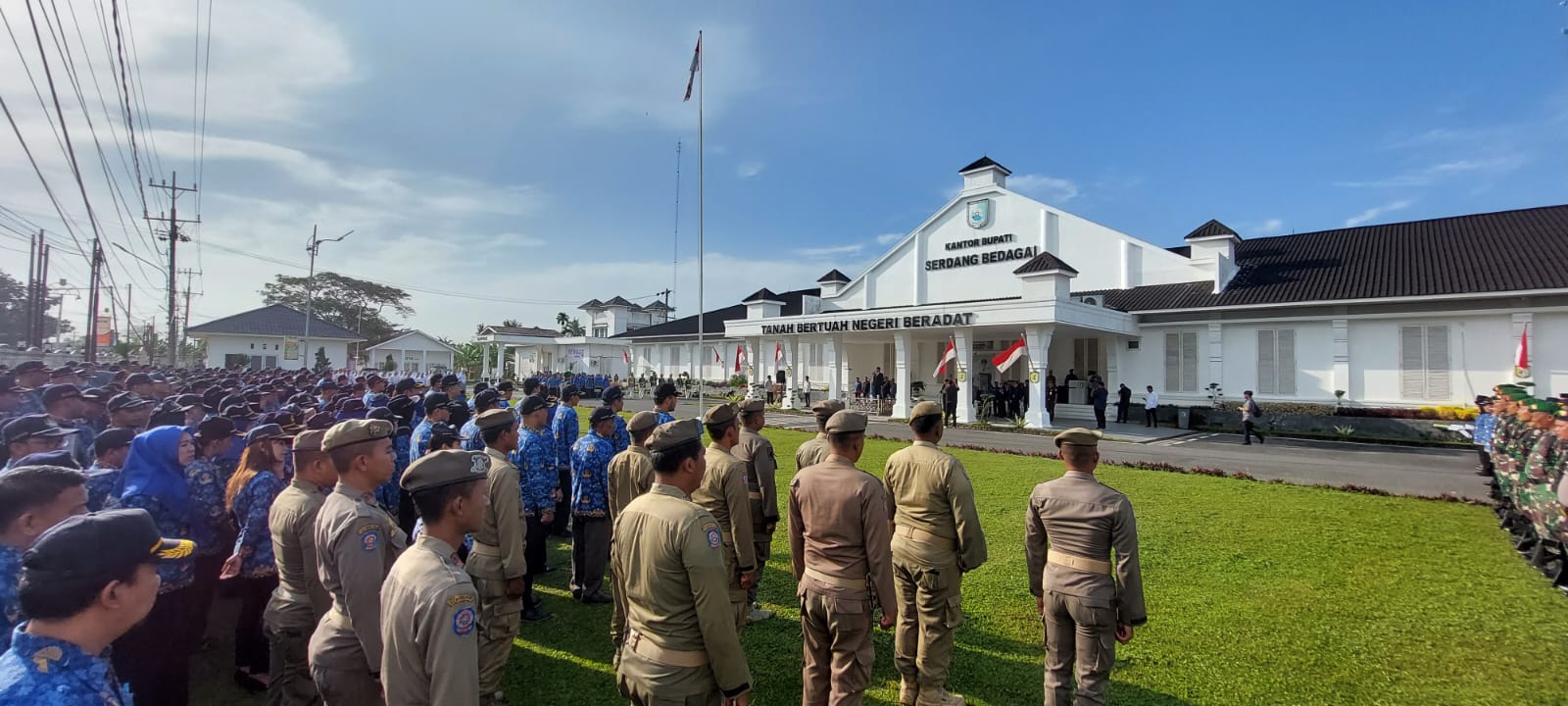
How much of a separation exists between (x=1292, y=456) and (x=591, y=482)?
1644 cm

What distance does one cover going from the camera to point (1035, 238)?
2686cm

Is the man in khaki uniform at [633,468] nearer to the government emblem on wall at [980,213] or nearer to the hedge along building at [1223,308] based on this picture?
the hedge along building at [1223,308]

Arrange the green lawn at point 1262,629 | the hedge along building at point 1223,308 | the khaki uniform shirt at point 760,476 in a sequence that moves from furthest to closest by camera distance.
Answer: the hedge along building at point 1223,308
the khaki uniform shirt at point 760,476
the green lawn at point 1262,629

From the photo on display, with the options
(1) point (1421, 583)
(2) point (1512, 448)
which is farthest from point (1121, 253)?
(1) point (1421, 583)

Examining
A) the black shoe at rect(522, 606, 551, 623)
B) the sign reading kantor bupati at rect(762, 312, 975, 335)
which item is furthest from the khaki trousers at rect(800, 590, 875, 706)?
the sign reading kantor bupati at rect(762, 312, 975, 335)

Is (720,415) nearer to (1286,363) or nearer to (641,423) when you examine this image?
(641,423)

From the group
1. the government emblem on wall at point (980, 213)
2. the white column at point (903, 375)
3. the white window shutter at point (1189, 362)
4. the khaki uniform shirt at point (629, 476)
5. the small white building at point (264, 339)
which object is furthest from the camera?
the small white building at point (264, 339)

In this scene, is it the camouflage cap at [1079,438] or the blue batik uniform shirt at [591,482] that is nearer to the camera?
the camouflage cap at [1079,438]

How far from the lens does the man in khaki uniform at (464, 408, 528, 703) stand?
3881mm

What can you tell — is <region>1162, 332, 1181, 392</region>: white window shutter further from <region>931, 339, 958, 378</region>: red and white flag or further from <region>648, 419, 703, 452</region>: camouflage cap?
<region>648, 419, 703, 452</region>: camouflage cap

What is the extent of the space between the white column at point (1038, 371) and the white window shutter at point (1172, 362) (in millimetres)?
5082

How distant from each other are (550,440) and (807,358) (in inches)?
1071

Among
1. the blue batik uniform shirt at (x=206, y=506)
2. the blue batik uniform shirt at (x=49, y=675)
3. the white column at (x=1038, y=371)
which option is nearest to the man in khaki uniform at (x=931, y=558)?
the blue batik uniform shirt at (x=49, y=675)

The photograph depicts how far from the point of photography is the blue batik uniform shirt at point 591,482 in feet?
18.9
